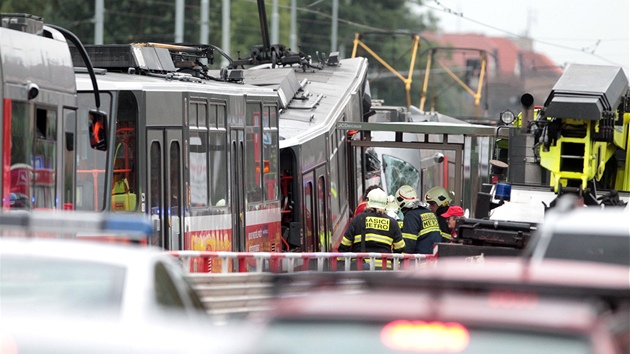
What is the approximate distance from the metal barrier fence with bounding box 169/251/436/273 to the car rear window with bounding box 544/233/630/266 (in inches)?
216

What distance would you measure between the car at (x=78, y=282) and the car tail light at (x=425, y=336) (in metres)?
2.11

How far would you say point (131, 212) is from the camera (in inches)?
624

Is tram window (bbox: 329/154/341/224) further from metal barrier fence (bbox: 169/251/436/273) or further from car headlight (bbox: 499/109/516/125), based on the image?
metal barrier fence (bbox: 169/251/436/273)

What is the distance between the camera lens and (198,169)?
16891mm

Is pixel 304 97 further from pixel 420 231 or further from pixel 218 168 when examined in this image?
pixel 218 168

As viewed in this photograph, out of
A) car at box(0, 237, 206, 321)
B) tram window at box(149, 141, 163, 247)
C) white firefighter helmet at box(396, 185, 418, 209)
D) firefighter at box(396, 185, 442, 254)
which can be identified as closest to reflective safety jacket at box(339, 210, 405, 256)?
firefighter at box(396, 185, 442, 254)

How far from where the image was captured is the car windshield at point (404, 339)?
15.6ft

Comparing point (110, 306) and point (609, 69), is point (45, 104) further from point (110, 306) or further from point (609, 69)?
point (609, 69)

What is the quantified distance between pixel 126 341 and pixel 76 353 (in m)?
0.27

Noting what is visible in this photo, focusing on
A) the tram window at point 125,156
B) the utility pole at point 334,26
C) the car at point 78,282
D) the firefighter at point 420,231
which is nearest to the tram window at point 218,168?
the tram window at point 125,156

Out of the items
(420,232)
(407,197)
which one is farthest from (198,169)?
(407,197)

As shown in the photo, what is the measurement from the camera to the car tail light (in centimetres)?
486

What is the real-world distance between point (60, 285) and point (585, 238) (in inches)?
133

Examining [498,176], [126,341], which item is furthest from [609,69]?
[126,341]
